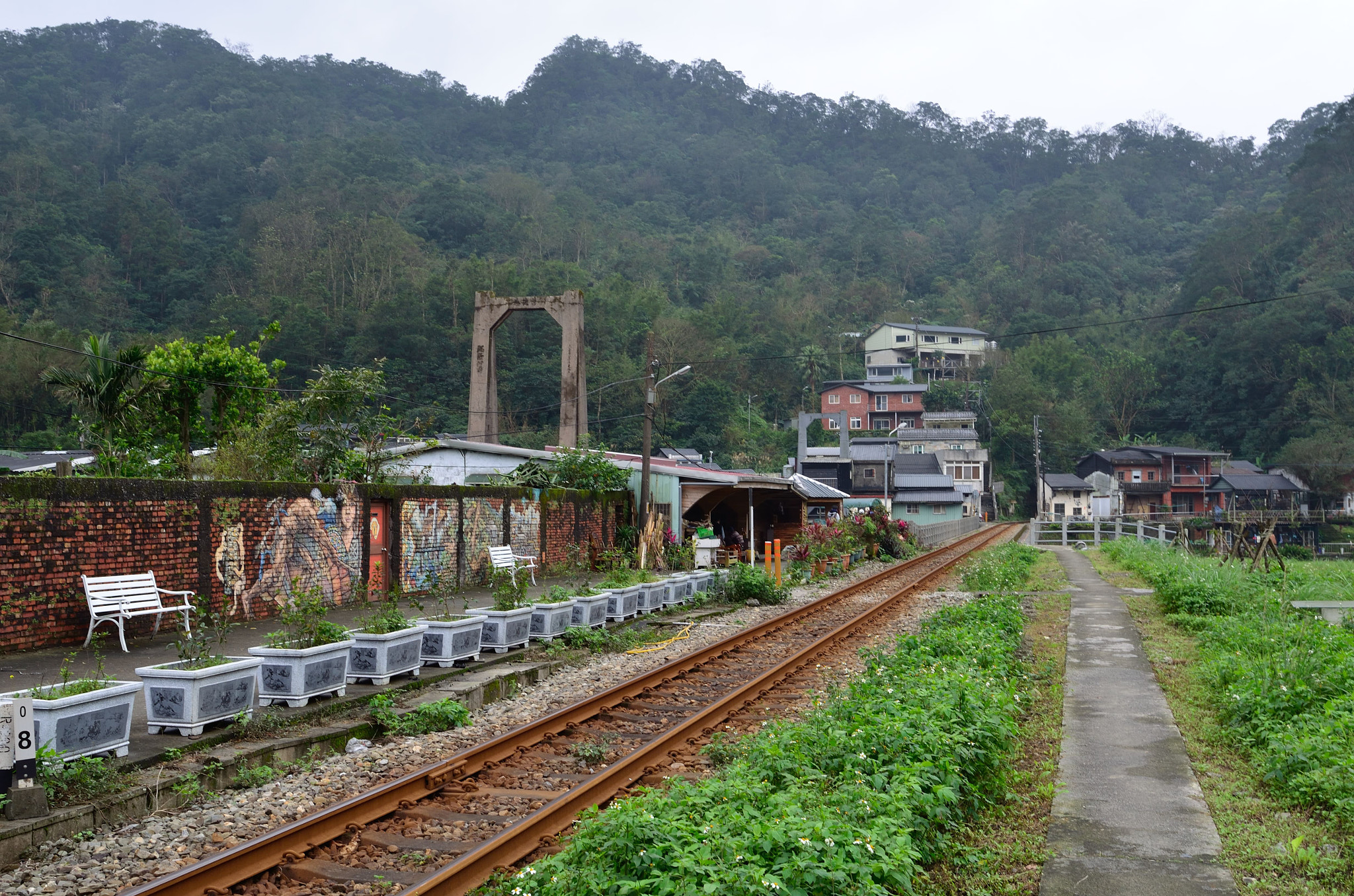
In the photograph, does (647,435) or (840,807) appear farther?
(647,435)

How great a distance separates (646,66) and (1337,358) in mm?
108827

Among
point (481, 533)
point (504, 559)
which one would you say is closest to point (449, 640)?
point (504, 559)

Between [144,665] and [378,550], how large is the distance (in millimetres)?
6739

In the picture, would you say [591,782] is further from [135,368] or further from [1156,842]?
[135,368]

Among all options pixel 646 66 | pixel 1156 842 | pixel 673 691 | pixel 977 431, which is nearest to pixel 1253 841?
pixel 1156 842

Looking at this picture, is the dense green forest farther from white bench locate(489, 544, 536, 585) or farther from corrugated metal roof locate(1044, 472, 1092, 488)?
corrugated metal roof locate(1044, 472, 1092, 488)

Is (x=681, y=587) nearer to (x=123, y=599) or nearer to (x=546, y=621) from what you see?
(x=546, y=621)

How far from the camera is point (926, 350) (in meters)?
99.7

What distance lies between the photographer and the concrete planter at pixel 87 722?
6172 mm

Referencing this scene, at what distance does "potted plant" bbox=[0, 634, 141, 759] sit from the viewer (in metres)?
6.18

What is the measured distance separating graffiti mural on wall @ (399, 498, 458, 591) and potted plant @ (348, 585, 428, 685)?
677 centimetres

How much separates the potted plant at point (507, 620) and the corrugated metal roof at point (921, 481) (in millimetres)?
59338

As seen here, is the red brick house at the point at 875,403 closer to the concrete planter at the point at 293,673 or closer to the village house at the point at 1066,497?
the village house at the point at 1066,497

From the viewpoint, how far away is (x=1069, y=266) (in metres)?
107
